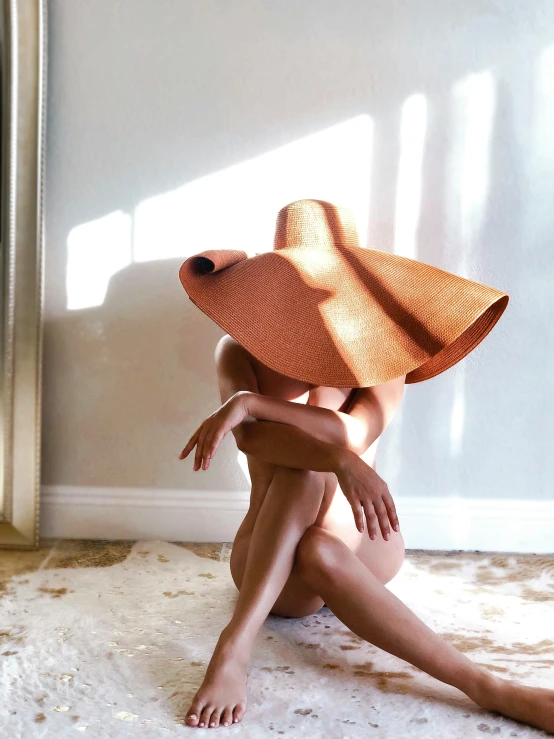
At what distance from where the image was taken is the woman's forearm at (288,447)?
1.42 m

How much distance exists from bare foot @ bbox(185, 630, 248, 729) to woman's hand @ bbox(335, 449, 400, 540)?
338mm

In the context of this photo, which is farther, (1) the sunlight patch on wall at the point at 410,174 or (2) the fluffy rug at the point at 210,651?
(1) the sunlight patch on wall at the point at 410,174

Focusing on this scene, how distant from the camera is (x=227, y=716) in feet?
4.11

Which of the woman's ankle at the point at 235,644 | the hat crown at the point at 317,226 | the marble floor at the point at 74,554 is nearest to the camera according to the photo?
the woman's ankle at the point at 235,644

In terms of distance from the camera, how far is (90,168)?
2281 mm

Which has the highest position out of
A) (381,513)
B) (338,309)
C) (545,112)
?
(545,112)

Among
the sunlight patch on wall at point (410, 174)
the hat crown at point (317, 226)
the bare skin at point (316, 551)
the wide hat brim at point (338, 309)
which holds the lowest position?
the bare skin at point (316, 551)

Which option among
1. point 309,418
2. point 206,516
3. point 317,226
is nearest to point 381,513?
point 309,418

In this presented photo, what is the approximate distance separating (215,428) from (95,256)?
1106 millimetres

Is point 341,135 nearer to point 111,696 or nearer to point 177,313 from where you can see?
point 177,313

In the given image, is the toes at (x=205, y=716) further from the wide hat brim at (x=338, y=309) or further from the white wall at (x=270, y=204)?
the white wall at (x=270, y=204)

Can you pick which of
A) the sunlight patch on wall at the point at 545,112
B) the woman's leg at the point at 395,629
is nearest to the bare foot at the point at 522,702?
the woman's leg at the point at 395,629

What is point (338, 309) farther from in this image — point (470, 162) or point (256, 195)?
point (470, 162)

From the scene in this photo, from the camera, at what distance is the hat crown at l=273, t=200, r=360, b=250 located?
171cm
